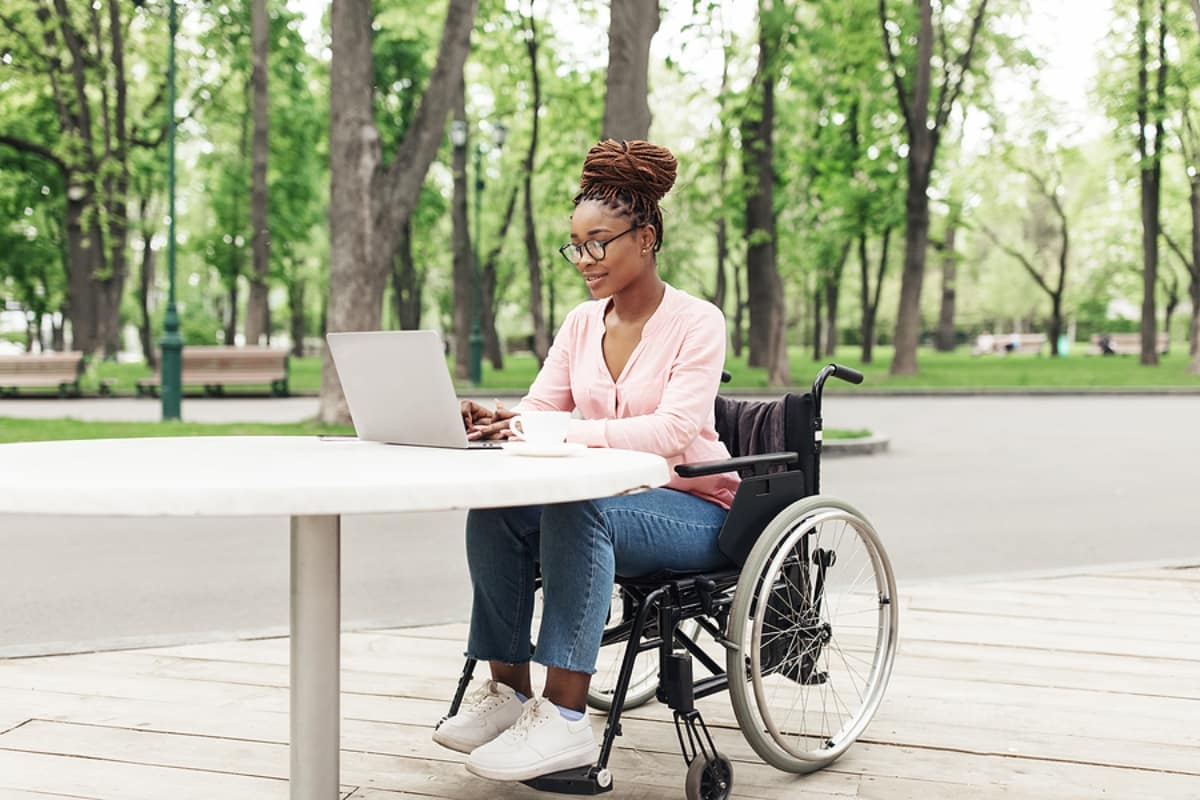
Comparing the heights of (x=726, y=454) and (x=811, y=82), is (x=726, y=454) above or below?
below

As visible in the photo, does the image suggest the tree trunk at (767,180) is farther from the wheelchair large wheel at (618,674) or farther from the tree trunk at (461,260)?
the wheelchair large wheel at (618,674)

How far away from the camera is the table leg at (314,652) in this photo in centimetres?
259

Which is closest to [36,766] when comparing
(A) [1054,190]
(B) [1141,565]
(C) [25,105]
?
(B) [1141,565]

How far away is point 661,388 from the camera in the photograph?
321cm

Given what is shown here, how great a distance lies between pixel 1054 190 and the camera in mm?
40250

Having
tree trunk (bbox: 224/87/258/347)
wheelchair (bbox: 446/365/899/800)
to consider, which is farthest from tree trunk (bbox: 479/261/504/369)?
wheelchair (bbox: 446/365/899/800)

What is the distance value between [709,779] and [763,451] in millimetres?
946

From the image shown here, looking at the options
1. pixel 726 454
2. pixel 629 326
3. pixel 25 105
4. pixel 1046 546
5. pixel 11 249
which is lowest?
pixel 1046 546

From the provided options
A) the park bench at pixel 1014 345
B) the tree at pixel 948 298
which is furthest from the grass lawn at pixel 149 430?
the park bench at pixel 1014 345

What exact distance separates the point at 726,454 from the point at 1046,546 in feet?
14.0

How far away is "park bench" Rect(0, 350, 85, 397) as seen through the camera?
20.5 m

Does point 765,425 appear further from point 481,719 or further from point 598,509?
point 481,719

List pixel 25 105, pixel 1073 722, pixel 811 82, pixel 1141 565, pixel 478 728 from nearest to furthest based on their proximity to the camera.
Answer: pixel 478 728
pixel 1073 722
pixel 1141 565
pixel 811 82
pixel 25 105

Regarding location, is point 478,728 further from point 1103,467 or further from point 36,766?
point 1103,467
